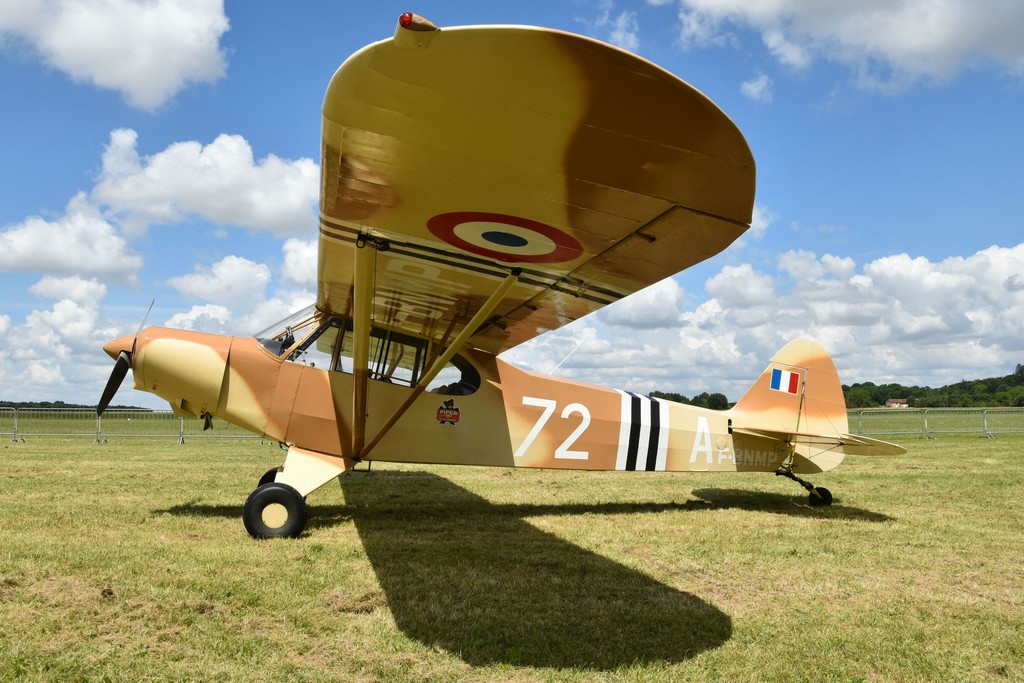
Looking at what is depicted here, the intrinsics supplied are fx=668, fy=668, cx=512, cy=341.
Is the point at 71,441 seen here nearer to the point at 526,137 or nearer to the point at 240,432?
the point at 240,432

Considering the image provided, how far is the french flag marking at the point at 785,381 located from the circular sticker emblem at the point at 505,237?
578cm

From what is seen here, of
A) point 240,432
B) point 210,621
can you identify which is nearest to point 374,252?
point 210,621

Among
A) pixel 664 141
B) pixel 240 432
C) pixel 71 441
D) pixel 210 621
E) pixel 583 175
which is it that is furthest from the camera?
pixel 240 432

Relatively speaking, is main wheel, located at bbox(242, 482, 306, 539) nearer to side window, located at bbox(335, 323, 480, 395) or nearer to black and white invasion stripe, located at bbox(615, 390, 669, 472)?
side window, located at bbox(335, 323, 480, 395)

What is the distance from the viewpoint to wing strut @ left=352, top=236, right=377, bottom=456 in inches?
184

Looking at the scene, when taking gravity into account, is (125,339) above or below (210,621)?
above

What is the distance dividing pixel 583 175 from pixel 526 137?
0.42 metres

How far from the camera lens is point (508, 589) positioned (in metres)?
4.50

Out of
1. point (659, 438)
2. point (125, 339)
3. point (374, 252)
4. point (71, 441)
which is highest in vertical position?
point (374, 252)

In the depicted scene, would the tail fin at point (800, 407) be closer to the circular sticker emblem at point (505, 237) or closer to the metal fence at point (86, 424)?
the circular sticker emblem at point (505, 237)

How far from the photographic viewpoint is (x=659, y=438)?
840 centimetres

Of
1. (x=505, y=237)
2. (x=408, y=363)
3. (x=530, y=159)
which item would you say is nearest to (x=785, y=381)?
(x=408, y=363)

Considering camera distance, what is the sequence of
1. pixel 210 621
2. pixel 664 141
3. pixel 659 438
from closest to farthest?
pixel 664 141, pixel 210 621, pixel 659 438

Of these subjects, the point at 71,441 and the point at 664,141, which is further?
the point at 71,441
